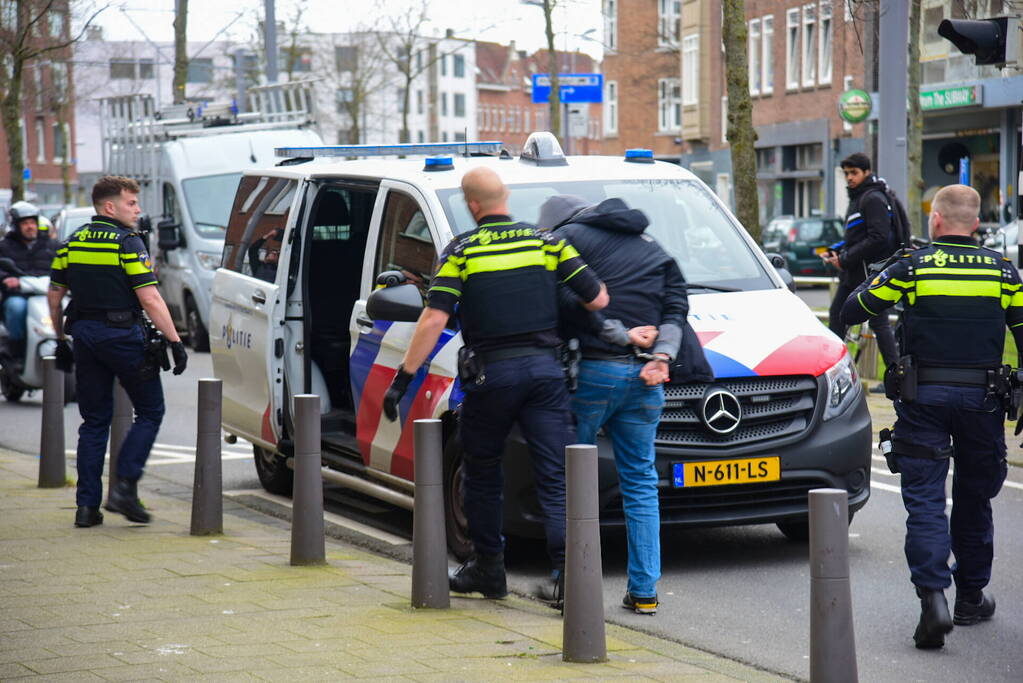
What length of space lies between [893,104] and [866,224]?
276cm

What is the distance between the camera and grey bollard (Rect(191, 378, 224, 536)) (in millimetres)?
8508

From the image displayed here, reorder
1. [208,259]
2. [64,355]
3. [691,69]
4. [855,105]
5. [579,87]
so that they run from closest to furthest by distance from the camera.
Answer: [64,355]
[208,259]
[855,105]
[579,87]
[691,69]

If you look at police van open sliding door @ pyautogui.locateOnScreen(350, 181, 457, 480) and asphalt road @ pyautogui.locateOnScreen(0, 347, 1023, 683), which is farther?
police van open sliding door @ pyautogui.locateOnScreen(350, 181, 457, 480)

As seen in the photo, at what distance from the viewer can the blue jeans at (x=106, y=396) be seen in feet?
28.9

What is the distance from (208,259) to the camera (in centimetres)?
2131

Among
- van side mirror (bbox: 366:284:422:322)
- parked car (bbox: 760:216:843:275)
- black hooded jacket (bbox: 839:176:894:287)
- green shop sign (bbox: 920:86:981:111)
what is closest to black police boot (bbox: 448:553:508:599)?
van side mirror (bbox: 366:284:422:322)

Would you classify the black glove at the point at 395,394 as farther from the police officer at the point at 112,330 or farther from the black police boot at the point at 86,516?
the black police boot at the point at 86,516

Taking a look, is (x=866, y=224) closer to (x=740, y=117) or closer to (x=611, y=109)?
(x=740, y=117)

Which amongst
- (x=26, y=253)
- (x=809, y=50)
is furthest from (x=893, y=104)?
(x=809, y=50)

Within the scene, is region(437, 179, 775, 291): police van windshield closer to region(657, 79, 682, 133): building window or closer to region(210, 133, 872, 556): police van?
region(210, 133, 872, 556): police van

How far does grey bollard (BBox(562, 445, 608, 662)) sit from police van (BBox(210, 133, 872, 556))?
54.3 inches

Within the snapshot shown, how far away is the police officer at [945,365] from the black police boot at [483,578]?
1687mm

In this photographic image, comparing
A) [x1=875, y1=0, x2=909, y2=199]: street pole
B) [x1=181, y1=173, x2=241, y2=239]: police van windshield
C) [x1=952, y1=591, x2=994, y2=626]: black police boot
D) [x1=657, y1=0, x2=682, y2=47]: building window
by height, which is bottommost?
[x1=952, y1=591, x2=994, y2=626]: black police boot

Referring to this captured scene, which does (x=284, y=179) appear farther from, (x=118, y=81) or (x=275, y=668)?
(x=118, y=81)
